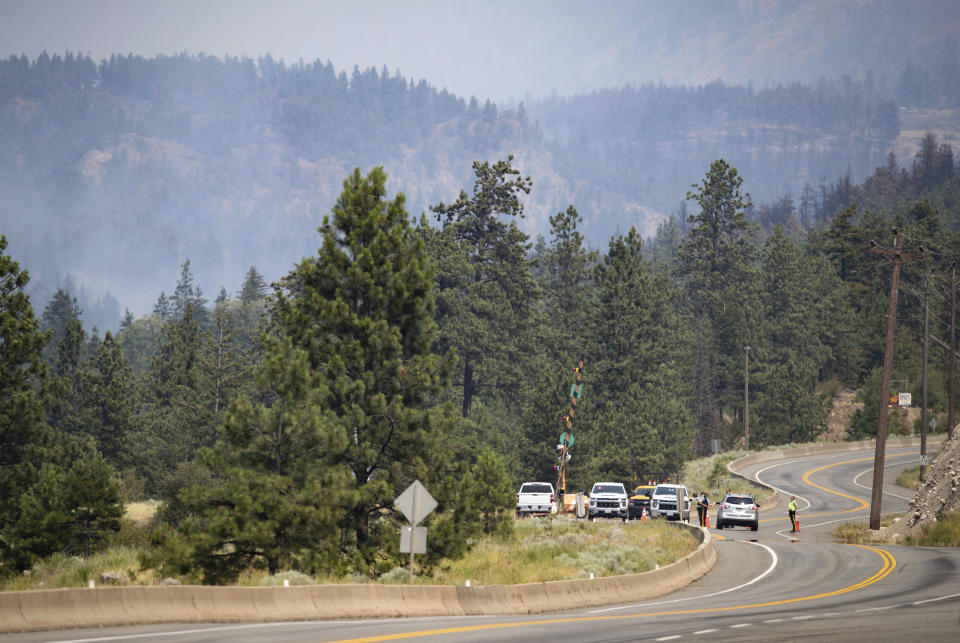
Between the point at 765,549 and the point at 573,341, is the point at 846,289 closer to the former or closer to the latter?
the point at 573,341

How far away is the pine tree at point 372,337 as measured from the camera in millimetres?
29906

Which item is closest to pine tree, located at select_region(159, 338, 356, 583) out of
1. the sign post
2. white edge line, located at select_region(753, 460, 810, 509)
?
the sign post

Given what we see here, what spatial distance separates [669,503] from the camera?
5166cm

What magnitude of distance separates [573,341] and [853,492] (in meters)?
32.1

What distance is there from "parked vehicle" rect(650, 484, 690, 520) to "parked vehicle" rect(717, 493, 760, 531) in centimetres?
196

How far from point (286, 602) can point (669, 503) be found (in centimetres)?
3739

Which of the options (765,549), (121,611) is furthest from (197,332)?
(121,611)

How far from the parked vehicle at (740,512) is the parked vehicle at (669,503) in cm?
196

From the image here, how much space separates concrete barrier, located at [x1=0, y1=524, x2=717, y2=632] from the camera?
1352 cm

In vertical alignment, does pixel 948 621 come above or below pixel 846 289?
below

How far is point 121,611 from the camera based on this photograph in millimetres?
14281

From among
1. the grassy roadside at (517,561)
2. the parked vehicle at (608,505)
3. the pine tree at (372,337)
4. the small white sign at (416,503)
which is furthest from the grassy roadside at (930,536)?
the small white sign at (416,503)

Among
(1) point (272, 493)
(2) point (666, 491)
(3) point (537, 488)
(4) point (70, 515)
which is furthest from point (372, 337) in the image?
(3) point (537, 488)

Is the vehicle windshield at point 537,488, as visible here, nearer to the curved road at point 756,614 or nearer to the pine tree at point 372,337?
the curved road at point 756,614
